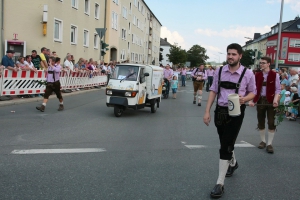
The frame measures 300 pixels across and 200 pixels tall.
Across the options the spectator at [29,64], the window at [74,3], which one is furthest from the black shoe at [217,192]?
the window at [74,3]

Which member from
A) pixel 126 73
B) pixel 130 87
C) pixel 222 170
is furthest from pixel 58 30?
pixel 222 170

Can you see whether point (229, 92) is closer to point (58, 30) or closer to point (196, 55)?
point (58, 30)

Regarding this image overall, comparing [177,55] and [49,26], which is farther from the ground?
[177,55]

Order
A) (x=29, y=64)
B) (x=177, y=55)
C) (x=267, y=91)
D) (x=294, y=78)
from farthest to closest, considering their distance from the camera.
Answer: (x=177, y=55)
(x=29, y=64)
(x=294, y=78)
(x=267, y=91)

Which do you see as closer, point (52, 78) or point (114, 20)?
point (52, 78)

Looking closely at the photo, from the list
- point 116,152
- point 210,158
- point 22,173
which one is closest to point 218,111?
point 210,158

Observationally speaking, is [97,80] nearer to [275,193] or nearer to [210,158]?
[210,158]

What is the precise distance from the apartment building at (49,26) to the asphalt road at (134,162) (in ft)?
44.3

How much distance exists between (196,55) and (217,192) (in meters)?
136

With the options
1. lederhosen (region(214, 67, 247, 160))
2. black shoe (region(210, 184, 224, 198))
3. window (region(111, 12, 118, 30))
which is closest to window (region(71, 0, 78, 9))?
window (region(111, 12, 118, 30))

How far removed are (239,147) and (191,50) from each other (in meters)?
134

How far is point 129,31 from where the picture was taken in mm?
52812

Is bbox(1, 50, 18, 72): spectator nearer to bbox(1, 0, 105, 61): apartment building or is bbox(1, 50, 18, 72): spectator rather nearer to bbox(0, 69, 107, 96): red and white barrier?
bbox(0, 69, 107, 96): red and white barrier

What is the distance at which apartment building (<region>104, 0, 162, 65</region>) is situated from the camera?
41562mm
